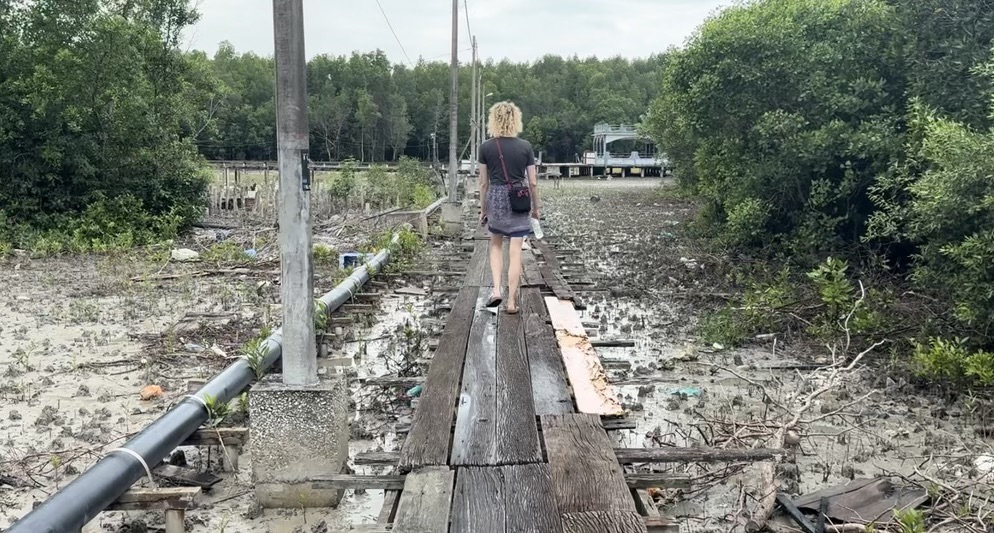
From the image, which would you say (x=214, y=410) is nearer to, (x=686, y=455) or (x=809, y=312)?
(x=686, y=455)

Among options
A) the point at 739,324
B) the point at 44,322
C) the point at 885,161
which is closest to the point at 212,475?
the point at 44,322

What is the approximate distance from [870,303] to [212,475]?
679 cm

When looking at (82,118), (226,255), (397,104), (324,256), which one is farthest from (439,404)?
(397,104)

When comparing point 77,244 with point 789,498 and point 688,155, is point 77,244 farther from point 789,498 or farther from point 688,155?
point 688,155

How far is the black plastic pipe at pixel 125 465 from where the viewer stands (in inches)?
127

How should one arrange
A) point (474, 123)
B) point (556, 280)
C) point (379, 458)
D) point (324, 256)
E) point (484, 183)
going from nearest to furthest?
point (379, 458) < point (484, 183) < point (556, 280) < point (324, 256) < point (474, 123)

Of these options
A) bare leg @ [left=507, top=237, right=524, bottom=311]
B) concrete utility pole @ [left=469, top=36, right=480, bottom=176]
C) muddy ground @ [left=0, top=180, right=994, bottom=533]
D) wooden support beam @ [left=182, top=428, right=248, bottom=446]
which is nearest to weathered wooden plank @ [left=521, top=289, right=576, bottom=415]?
bare leg @ [left=507, top=237, right=524, bottom=311]

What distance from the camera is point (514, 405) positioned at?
4.62 m

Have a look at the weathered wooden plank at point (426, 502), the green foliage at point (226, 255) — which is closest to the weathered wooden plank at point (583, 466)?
the weathered wooden plank at point (426, 502)

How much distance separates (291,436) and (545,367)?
1.97 m

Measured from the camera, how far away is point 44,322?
→ 28.1ft

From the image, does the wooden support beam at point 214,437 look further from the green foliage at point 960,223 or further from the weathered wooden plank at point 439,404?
the green foliage at point 960,223

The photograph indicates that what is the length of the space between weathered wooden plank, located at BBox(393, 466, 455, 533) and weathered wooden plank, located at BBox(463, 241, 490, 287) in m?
5.28

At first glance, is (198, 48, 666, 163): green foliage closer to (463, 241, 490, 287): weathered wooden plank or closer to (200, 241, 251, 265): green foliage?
(200, 241, 251, 265): green foliage
